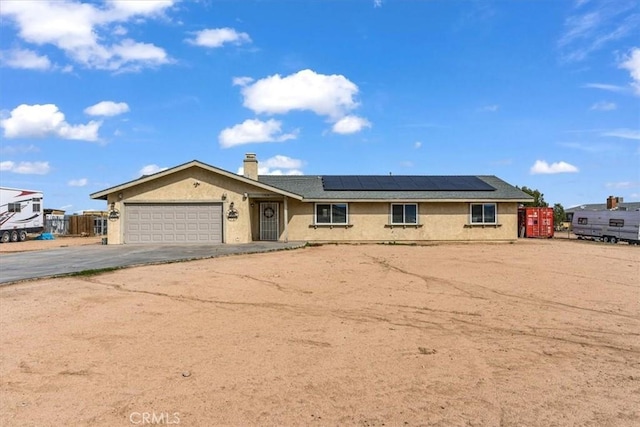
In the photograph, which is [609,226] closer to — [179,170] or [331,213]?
[331,213]

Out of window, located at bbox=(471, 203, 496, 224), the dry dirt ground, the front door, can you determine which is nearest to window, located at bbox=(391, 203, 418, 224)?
window, located at bbox=(471, 203, 496, 224)

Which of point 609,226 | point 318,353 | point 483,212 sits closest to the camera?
point 318,353

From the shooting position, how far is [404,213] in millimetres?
23375

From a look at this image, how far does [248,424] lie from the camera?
3617 millimetres

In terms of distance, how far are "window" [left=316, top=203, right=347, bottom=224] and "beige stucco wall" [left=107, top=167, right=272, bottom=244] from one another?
3679 millimetres

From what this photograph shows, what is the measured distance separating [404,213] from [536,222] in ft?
38.1

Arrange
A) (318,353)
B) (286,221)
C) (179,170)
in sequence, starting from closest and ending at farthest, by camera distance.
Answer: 1. (318,353)
2. (179,170)
3. (286,221)

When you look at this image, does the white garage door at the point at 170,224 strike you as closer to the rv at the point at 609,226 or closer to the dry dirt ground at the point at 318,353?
the dry dirt ground at the point at 318,353

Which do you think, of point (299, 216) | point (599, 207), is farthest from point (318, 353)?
point (599, 207)

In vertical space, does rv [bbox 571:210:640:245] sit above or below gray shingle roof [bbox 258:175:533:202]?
below

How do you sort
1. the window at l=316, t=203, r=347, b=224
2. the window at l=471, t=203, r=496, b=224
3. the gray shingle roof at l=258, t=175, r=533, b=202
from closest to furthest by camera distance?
the gray shingle roof at l=258, t=175, r=533, b=202 → the window at l=316, t=203, r=347, b=224 → the window at l=471, t=203, r=496, b=224

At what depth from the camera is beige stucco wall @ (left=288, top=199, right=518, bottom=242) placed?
23.0m

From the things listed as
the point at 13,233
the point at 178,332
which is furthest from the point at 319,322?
the point at 13,233

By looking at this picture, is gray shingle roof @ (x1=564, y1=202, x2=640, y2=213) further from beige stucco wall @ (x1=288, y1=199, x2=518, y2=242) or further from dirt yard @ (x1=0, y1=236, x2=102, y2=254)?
dirt yard @ (x1=0, y1=236, x2=102, y2=254)
